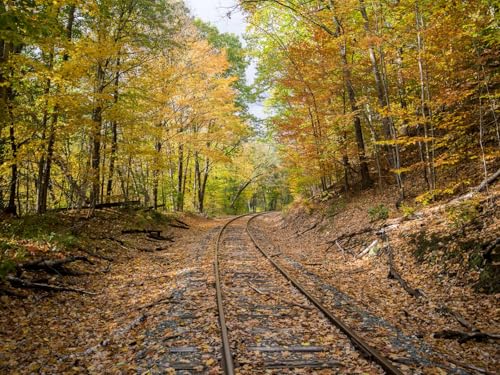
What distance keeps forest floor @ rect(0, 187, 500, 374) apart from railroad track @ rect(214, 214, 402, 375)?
24cm

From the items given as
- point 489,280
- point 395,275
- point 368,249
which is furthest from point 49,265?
point 489,280

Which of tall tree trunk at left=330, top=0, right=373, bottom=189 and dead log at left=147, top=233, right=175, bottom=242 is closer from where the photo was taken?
tall tree trunk at left=330, top=0, right=373, bottom=189

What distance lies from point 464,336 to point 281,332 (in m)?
2.70

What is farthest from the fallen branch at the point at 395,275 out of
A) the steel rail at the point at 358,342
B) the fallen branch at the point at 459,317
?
the steel rail at the point at 358,342

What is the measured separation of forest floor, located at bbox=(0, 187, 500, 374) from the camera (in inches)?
197

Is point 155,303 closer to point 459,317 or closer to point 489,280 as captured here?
point 459,317

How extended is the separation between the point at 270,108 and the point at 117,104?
13.9 meters

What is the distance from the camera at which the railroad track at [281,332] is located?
4.57m

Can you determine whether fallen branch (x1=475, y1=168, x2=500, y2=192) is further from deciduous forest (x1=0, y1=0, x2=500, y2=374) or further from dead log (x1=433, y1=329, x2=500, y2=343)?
dead log (x1=433, y1=329, x2=500, y2=343)

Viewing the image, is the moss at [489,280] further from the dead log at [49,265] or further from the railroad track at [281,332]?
the dead log at [49,265]

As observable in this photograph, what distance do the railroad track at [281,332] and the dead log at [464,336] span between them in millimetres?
1445

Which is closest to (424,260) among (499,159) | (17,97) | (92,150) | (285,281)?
(285,281)

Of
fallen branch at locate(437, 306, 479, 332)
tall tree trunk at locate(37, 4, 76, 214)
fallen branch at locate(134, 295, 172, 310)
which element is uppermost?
tall tree trunk at locate(37, 4, 76, 214)

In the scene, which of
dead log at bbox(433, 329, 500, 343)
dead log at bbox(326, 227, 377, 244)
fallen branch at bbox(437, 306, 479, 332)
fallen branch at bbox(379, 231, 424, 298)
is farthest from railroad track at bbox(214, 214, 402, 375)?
dead log at bbox(326, 227, 377, 244)
